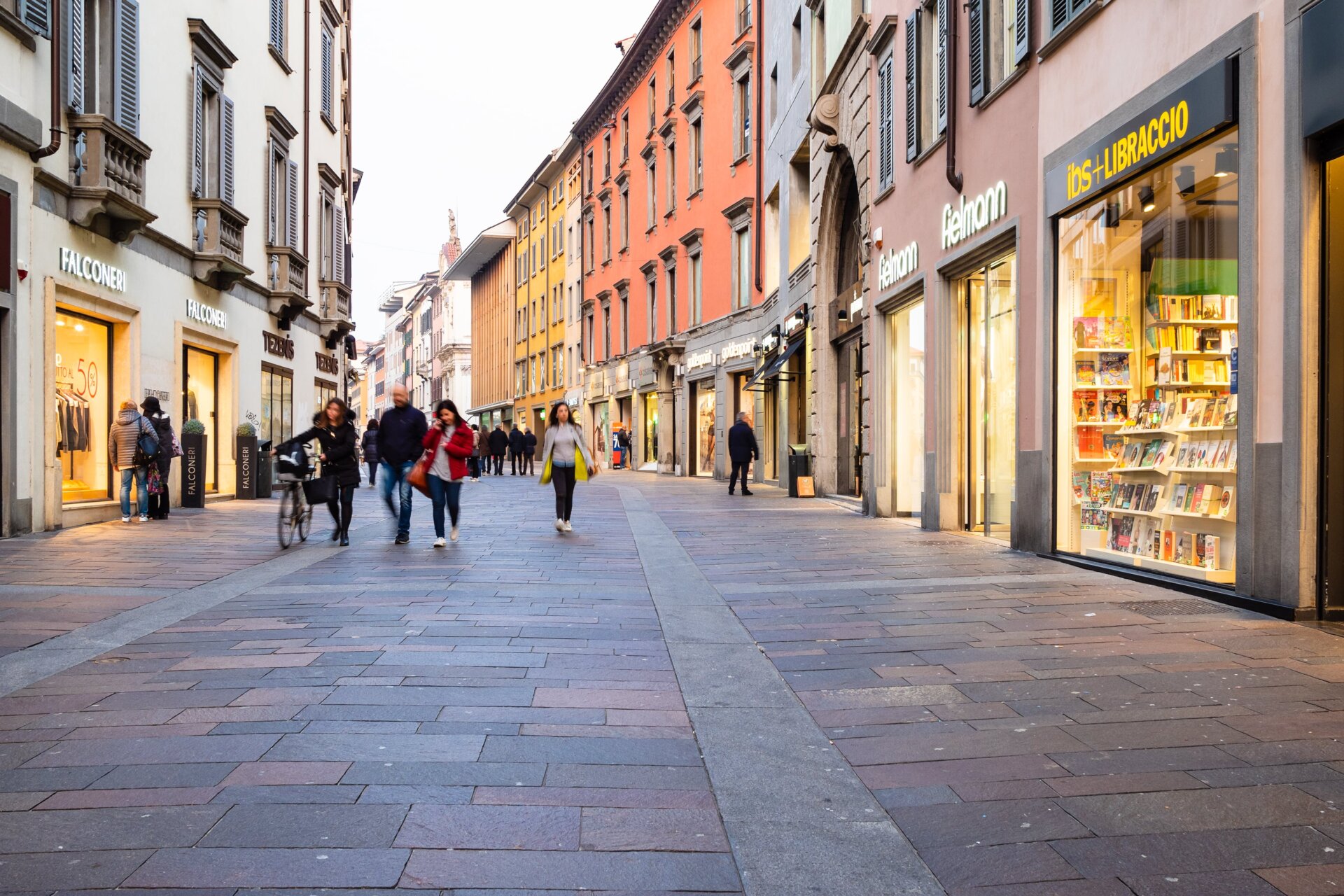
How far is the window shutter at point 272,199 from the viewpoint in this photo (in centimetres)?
2362

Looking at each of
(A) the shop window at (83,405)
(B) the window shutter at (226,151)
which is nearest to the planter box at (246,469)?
(B) the window shutter at (226,151)

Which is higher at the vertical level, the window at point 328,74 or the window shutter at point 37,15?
the window at point 328,74

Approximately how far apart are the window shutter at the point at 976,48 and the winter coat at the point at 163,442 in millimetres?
11108

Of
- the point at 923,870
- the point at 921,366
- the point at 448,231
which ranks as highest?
the point at 448,231

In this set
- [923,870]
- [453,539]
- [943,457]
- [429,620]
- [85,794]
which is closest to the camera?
[923,870]

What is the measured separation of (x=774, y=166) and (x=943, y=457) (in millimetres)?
14734

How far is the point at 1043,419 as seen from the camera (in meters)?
11.0

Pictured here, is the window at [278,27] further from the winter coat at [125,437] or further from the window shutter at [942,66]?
the window shutter at [942,66]

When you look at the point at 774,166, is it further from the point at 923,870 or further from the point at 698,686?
the point at 923,870

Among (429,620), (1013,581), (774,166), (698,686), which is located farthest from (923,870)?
(774,166)

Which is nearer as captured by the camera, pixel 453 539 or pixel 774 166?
pixel 453 539

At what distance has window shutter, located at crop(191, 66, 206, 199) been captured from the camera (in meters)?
19.2

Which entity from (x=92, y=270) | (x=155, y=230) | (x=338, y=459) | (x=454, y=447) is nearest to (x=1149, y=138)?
(x=454, y=447)

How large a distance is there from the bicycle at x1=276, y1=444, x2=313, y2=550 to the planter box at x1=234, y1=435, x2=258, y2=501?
30.7 feet
